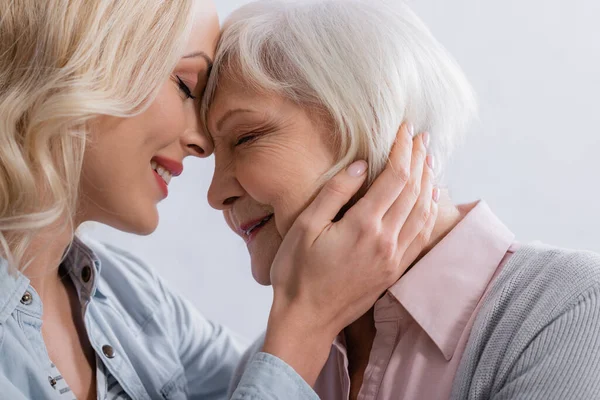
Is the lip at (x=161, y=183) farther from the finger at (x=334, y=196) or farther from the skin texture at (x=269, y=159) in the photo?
the finger at (x=334, y=196)

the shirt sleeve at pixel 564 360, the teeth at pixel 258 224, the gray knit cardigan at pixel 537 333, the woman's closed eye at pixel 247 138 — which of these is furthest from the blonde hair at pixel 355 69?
the shirt sleeve at pixel 564 360

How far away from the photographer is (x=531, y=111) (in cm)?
235

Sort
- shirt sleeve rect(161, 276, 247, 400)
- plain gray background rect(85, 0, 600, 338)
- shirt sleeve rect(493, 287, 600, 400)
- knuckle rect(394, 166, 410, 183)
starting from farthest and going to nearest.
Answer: plain gray background rect(85, 0, 600, 338) → shirt sleeve rect(161, 276, 247, 400) → knuckle rect(394, 166, 410, 183) → shirt sleeve rect(493, 287, 600, 400)

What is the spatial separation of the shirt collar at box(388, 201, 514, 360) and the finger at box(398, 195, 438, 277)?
0.02 m

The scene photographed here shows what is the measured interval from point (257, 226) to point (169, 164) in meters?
0.25

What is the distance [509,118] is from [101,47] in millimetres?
1400

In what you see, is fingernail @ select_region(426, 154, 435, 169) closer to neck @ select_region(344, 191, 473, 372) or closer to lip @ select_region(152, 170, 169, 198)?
neck @ select_region(344, 191, 473, 372)

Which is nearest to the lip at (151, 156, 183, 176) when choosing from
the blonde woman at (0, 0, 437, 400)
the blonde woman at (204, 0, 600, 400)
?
the blonde woman at (0, 0, 437, 400)

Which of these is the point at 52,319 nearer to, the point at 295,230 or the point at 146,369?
the point at 146,369

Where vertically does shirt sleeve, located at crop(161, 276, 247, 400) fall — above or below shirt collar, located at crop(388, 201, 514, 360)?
below

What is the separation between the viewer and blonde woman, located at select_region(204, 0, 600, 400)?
4.55 feet

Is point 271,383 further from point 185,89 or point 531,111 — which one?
point 531,111

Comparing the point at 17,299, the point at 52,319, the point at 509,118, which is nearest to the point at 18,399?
the point at 17,299

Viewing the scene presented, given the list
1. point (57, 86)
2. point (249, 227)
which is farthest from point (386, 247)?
point (57, 86)
